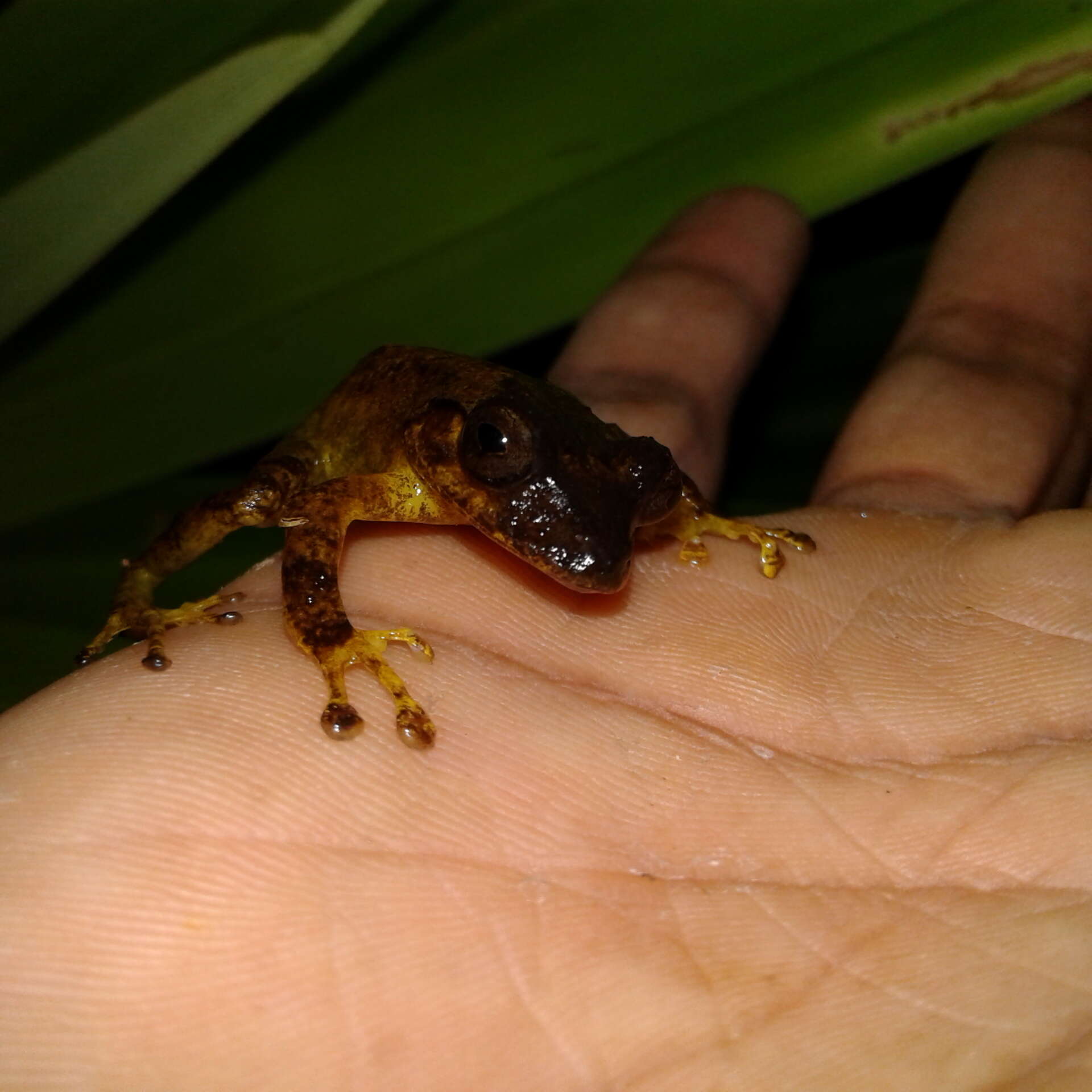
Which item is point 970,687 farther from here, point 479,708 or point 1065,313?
point 1065,313

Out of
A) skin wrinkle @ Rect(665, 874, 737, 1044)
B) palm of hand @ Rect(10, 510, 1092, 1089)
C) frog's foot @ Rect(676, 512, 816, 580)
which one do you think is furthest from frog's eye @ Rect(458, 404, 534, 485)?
skin wrinkle @ Rect(665, 874, 737, 1044)

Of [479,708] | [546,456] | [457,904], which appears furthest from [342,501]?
[457,904]

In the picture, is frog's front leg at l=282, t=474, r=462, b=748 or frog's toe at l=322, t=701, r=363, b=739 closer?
frog's toe at l=322, t=701, r=363, b=739

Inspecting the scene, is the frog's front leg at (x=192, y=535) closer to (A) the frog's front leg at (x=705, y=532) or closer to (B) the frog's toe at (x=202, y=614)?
(B) the frog's toe at (x=202, y=614)

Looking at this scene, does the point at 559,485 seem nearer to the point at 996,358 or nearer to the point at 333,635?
the point at 333,635

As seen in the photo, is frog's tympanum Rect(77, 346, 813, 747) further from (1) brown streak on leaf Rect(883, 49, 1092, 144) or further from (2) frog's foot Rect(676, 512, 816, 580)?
(1) brown streak on leaf Rect(883, 49, 1092, 144)

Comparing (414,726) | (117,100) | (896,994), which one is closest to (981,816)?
(896,994)
